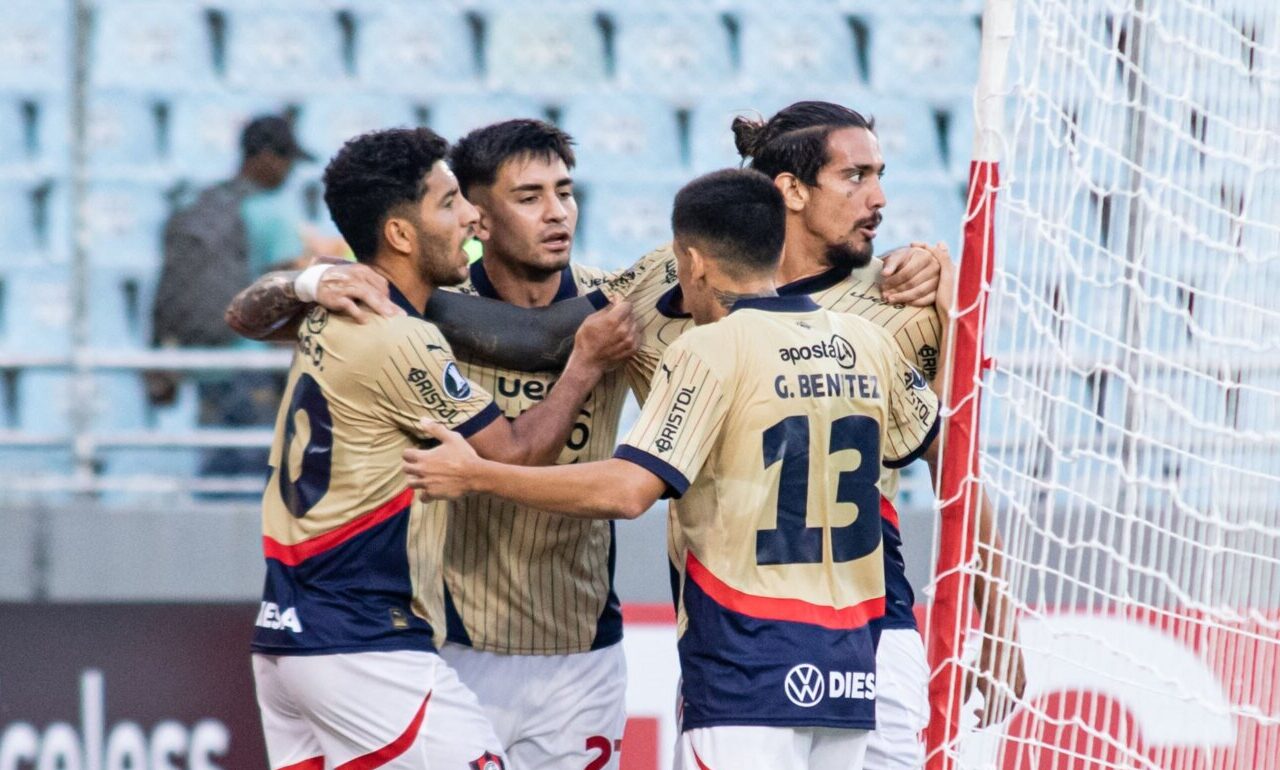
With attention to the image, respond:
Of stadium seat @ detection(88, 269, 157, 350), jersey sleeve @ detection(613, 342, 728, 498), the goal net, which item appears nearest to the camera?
jersey sleeve @ detection(613, 342, 728, 498)

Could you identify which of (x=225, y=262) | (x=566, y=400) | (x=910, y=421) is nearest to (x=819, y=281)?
(x=910, y=421)

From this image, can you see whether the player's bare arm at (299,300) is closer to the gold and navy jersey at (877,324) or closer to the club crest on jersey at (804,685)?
the gold and navy jersey at (877,324)

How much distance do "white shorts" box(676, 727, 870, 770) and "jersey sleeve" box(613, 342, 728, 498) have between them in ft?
1.69

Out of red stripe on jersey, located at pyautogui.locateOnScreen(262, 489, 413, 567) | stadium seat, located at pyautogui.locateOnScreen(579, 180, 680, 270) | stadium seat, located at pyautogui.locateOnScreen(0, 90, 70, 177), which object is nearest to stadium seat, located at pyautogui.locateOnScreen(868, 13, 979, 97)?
stadium seat, located at pyautogui.locateOnScreen(579, 180, 680, 270)

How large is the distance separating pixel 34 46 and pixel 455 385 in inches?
215

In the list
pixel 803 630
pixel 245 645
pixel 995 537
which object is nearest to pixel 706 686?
pixel 803 630

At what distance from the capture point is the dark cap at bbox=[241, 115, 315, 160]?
6.68 meters

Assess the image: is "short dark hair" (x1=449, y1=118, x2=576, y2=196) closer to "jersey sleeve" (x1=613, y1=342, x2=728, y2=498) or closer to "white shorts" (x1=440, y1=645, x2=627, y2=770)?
"jersey sleeve" (x1=613, y1=342, x2=728, y2=498)

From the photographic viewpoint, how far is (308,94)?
797cm

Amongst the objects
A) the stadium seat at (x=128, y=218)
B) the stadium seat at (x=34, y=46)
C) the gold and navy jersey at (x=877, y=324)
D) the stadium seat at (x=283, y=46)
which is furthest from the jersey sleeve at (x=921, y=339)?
the stadium seat at (x=34, y=46)

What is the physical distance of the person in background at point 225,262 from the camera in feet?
21.5

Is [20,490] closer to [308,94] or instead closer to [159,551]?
[159,551]

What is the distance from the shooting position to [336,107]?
8.02 meters

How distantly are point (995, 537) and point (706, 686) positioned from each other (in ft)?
2.65
